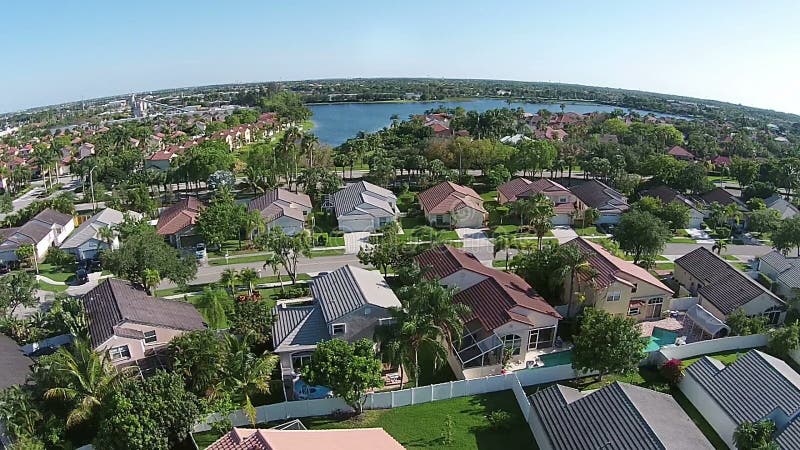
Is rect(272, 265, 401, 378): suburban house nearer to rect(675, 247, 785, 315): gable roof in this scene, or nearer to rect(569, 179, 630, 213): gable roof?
rect(675, 247, 785, 315): gable roof

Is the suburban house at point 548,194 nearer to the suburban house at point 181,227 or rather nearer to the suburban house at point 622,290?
the suburban house at point 622,290

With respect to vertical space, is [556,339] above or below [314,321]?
below

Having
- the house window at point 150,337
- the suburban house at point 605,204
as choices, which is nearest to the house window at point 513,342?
the house window at point 150,337

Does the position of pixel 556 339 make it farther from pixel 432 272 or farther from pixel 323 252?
pixel 323 252

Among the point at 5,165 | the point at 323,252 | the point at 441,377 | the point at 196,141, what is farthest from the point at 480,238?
the point at 5,165

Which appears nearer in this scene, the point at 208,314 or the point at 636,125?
the point at 208,314

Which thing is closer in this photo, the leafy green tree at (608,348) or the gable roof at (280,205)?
the leafy green tree at (608,348)

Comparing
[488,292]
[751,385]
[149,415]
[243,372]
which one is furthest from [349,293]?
[751,385]
